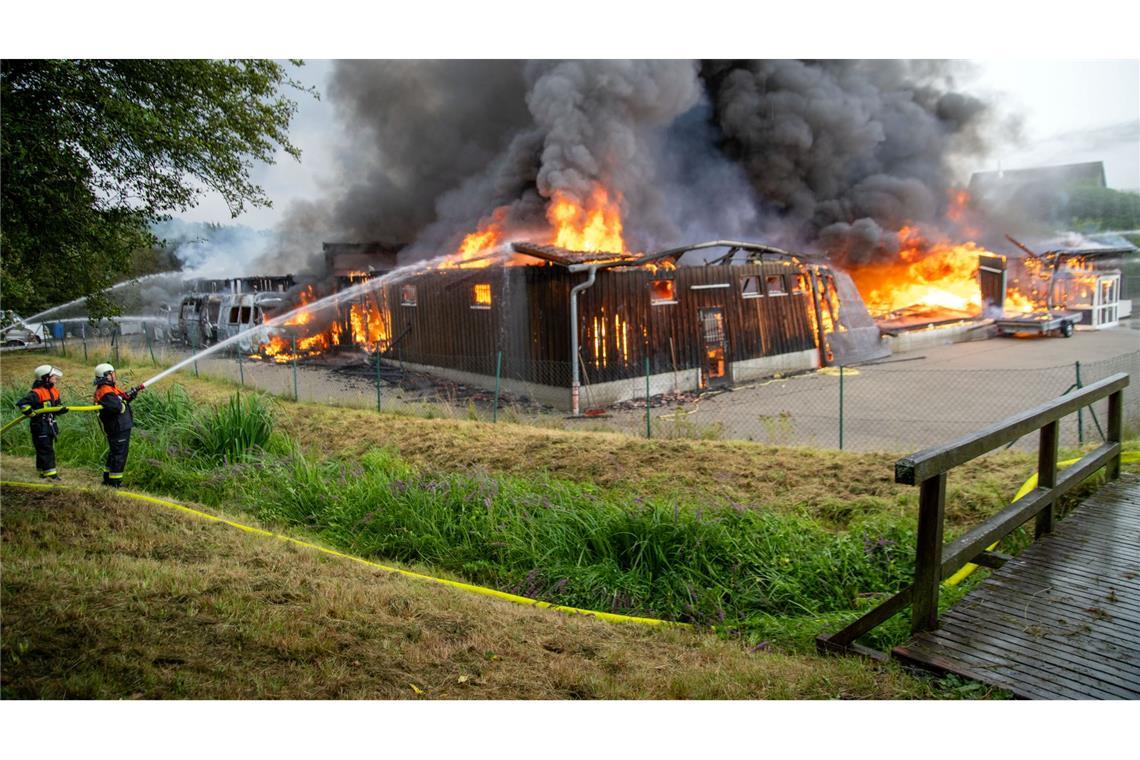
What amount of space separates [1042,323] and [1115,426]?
60.7ft

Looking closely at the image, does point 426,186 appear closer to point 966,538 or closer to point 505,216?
point 505,216

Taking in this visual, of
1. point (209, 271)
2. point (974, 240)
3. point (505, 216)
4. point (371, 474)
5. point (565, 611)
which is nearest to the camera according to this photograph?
point (565, 611)

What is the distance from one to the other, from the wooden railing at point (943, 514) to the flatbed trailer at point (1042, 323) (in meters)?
19.2

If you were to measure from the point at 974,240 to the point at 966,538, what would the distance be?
2724 centimetres

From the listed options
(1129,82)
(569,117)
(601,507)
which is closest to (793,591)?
(601,507)

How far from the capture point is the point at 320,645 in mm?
3914

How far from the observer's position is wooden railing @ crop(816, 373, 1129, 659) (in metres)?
3.47

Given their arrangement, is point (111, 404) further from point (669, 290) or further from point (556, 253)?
point (669, 290)

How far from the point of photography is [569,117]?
15.0 metres

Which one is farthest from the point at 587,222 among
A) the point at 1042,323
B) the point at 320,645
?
the point at 1042,323

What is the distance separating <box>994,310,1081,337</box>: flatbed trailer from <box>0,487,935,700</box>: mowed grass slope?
2132 cm

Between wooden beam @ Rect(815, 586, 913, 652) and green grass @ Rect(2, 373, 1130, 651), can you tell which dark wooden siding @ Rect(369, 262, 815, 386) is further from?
wooden beam @ Rect(815, 586, 913, 652)

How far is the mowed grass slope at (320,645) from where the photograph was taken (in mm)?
3609

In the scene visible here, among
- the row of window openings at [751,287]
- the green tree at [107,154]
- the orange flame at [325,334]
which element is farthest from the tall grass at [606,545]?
the row of window openings at [751,287]
